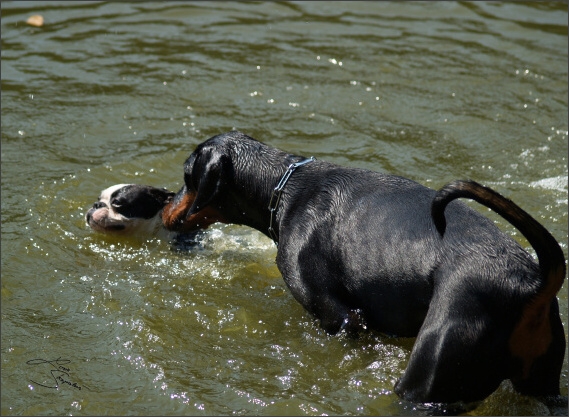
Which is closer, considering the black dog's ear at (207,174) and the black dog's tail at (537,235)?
the black dog's tail at (537,235)

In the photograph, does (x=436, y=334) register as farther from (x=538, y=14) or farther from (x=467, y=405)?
(x=538, y=14)

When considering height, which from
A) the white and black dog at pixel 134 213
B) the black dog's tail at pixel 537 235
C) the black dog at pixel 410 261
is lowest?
the white and black dog at pixel 134 213

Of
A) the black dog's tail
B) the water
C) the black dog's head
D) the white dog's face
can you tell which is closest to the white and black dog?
the white dog's face

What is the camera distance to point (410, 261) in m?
4.46

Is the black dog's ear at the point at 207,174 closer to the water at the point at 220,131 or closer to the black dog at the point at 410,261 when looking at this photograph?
the black dog at the point at 410,261

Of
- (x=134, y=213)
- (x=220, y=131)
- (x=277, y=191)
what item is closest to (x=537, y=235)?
(x=277, y=191)

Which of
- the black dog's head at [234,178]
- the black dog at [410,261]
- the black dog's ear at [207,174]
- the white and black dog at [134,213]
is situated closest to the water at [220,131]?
the white and black dog at [134,213]

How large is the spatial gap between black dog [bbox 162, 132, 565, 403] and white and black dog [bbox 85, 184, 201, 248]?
2.37 feet

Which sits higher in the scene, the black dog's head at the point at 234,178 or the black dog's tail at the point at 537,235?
the black dog's tail at the point at 537,235

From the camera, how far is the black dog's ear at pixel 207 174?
221 inches

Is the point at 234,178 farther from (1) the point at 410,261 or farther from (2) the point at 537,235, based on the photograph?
(2) the point at 537,235

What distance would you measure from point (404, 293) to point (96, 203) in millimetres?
3376

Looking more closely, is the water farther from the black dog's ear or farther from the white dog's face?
the black dog's ear

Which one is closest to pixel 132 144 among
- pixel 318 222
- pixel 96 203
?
pixel 96 203
